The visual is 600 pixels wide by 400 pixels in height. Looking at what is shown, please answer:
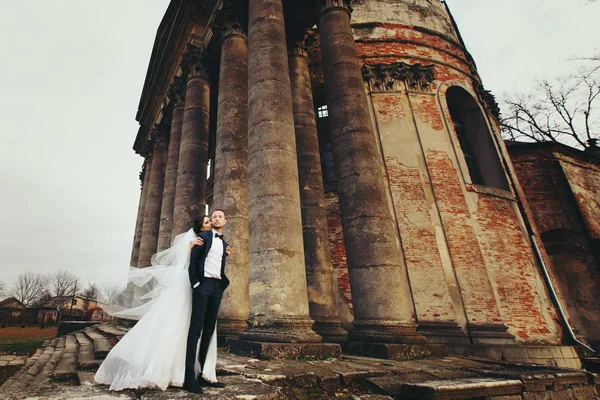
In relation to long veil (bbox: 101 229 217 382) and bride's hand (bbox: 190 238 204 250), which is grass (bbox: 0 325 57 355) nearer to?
long veil (bbox: 101 229 217 382)

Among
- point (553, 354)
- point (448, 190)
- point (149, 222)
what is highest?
point (149, 222)

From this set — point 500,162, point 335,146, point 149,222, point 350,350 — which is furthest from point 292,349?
point 149,222

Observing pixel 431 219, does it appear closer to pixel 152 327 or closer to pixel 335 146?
pixel 335 146

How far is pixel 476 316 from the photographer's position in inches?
348

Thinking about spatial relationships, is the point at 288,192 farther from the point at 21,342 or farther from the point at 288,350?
the point at 21,342

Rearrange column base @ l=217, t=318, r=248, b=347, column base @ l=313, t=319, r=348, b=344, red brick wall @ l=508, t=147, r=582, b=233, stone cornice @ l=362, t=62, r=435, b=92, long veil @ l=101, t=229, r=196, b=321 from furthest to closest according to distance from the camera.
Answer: red brick wall @ l=508, t=147, r=582, b=233, stone cornice @ l=362, t=62, r=435, b=92, column base @ l=313, t=319, r=348, b=344, column base @ l=217, t=318, r=248, b=347, long veil @ l=101, t=229, r=196, b=321

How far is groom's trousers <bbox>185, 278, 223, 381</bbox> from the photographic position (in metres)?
2.96

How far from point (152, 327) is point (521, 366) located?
4980mm

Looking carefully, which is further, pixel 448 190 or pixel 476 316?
pixel 448 190

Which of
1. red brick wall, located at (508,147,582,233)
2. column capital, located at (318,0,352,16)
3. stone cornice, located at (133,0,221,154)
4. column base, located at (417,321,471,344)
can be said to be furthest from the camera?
red brick wall, located at (508,147,582,233)

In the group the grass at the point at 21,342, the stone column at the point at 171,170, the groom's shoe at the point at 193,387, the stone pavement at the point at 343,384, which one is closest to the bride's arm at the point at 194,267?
the groom's shoe at the point at 193,387

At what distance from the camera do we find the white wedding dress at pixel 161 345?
111 inches

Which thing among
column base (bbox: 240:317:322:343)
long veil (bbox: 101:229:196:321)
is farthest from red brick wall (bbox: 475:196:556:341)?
long veil (bbox: 101:229:196:321)

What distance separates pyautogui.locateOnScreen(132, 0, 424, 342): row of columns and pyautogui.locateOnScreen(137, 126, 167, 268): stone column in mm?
5057
